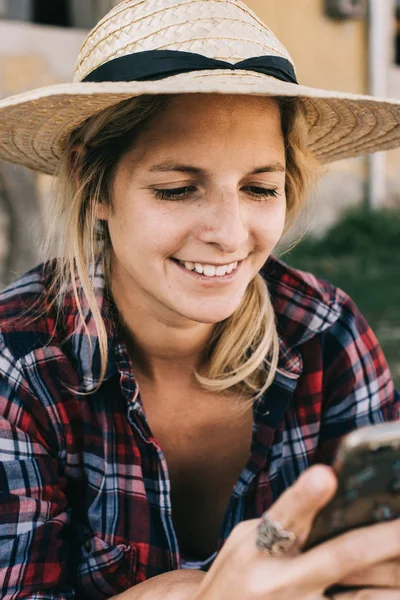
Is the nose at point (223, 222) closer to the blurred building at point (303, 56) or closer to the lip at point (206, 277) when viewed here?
the lip at point (206, 277)

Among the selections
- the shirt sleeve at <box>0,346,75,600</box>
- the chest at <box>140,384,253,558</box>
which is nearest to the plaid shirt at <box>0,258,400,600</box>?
the shirt sleeve at <box>0,346,75,600</box>

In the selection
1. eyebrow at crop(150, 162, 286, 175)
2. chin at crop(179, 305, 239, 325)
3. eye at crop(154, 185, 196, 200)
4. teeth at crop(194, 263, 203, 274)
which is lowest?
chin at crop(179, 305, 239, 325)

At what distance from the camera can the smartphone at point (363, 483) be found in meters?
→ 0.88

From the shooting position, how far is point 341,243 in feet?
23.0

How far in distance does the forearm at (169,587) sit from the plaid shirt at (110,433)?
0.17m

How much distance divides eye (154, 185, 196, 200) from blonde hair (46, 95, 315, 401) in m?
0.14

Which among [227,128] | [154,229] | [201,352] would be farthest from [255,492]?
[227,128]

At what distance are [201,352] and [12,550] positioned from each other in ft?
2.16

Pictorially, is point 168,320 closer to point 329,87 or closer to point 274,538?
point 274,538

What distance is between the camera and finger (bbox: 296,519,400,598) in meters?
0.95

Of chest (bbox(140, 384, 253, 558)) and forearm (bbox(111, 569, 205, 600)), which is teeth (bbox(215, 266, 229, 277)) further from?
forearm (bbox(111, 569, 205, 600))

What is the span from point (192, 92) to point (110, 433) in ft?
2.45

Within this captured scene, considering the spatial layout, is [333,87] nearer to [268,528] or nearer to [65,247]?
[65,247]

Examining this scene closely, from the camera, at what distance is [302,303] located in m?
1.90
